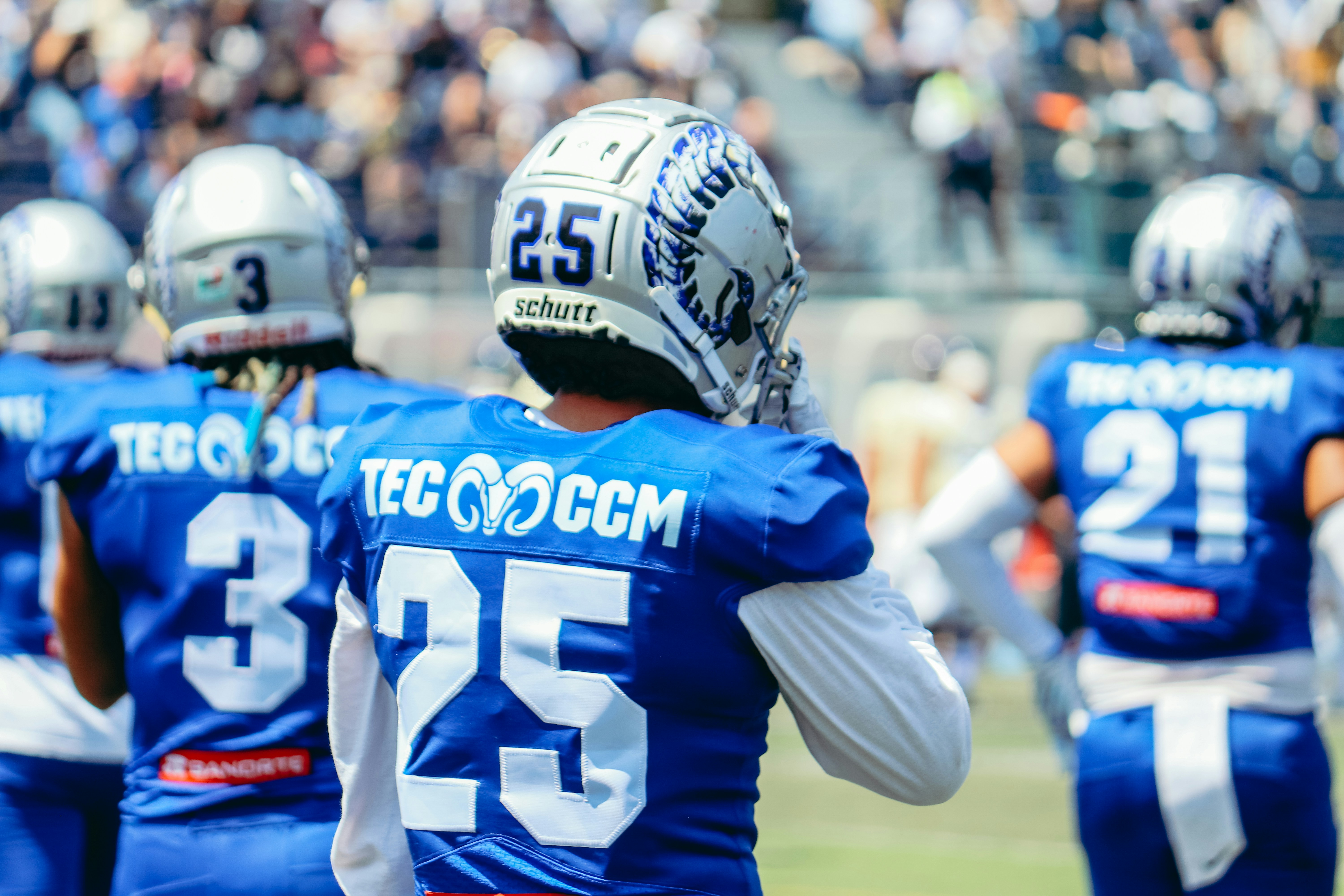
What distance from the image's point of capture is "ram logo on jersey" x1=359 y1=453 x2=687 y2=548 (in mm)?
2039

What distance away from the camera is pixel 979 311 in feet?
44.5

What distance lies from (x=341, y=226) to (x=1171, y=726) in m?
2.01

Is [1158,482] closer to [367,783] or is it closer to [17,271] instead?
[367,783]

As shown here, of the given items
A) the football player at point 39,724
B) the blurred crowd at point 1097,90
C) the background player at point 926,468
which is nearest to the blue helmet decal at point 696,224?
the football player at point 39,724

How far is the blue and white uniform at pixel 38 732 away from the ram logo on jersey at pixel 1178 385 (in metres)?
2.25

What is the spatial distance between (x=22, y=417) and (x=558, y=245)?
6.88ft

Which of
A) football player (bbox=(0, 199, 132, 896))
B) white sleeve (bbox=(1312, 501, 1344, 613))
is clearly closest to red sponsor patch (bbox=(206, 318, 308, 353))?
football player (bbox=(0, 199, 132, 896))

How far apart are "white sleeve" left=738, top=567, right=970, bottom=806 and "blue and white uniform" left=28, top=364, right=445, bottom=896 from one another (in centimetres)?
115

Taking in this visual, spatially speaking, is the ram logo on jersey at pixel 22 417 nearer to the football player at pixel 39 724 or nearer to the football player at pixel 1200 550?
the football player at pixel 39 724

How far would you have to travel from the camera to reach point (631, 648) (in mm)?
2051

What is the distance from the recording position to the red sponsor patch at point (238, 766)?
2.99m

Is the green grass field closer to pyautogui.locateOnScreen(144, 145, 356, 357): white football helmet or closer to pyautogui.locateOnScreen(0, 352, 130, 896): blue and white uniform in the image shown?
pyautogui.locateOnScreen(0, 352, 130, 896): blue and white uniform

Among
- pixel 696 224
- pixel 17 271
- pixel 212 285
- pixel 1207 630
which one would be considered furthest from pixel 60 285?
pixel 1207 630

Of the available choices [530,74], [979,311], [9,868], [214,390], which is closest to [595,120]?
[214,390]
